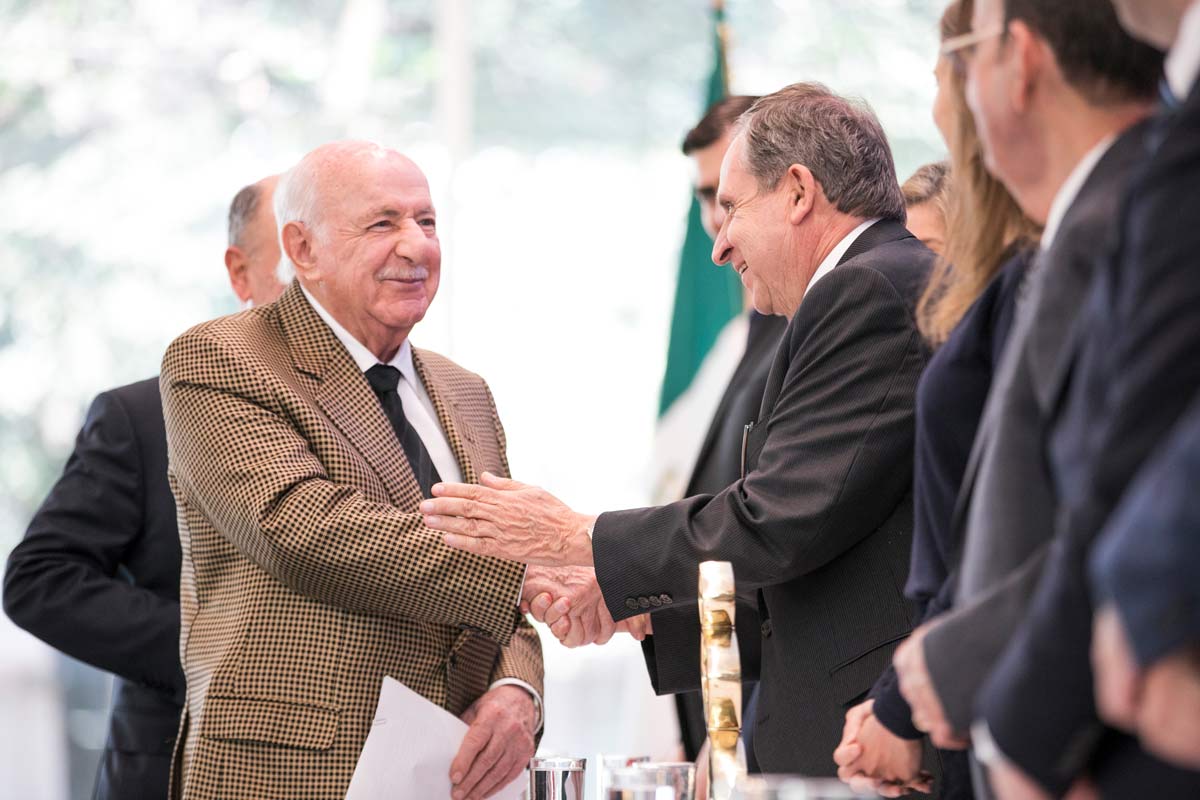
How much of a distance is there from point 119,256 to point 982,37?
4.74 meters

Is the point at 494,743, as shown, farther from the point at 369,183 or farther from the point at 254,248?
the point at 254,248

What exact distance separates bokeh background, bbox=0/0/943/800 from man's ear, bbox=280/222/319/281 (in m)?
2.94

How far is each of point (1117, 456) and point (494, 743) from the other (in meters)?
1.54

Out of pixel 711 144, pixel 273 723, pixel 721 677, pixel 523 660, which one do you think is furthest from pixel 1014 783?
pixel 711 144

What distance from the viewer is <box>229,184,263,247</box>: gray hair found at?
11.3 feet

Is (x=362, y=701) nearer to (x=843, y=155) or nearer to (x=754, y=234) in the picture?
(x=754, y=234)

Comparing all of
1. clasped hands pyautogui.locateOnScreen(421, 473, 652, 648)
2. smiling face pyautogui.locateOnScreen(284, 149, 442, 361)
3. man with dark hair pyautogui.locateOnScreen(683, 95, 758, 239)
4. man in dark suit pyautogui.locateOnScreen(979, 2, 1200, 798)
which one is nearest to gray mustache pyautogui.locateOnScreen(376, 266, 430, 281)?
smiling face pyautogui.locateOnScreen(284, 149, 442, 361)

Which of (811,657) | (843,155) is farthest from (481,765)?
(843,155)

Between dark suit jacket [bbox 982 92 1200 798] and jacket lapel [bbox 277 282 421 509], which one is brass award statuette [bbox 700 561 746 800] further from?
jacket lapel [bbox 277 282 421 509]

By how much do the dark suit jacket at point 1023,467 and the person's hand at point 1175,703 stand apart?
24 cm

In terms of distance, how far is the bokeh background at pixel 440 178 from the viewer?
17.4ft

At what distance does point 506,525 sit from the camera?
2.21 m

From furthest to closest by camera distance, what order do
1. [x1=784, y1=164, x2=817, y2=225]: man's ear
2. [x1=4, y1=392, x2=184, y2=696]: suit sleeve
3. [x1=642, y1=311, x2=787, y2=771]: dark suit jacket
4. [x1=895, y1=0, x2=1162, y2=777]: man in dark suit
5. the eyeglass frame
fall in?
1. [x1=642, y1=311, x2=787, y2=771]: dark suit jacket
2. [x1=4, y1=392, x2=184, y2=696]: suit sleeve
3. [x1=784, y1=164, x2=817, y2=225]: man's ear
4. the eyeglass frame
5. [x1=895, y1=0, x2=1162, y2=777]: man in dark suit

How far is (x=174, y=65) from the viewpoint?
5.56m
